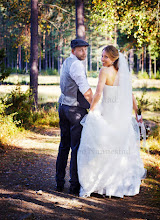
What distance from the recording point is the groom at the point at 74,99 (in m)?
4.44

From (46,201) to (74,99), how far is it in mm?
1521

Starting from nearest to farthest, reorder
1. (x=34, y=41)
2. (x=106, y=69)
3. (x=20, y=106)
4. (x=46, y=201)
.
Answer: (x=46, y=201) → (x=106, y=69) → (x=20, y=106) → (x=34, y=41)

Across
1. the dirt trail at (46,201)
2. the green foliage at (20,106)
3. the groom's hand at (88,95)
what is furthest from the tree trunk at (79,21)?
the groom's hand at (88,95)

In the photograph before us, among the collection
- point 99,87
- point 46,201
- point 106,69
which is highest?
point 106,69

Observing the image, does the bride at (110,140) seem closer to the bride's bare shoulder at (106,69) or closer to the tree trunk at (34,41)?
the bride's bare shoulder at (106,69)

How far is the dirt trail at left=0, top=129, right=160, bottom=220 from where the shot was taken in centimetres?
374

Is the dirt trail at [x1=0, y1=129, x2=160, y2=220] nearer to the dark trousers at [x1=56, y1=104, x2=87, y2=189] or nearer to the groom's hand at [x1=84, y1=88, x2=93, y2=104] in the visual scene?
the dark trousers at [x1=56, y1=104, x2=87, y2=189]

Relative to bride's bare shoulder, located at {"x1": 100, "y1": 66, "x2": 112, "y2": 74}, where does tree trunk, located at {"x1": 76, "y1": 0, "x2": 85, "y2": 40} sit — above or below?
above

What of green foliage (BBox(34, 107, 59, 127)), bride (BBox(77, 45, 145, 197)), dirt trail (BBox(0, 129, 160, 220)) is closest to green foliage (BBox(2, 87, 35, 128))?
green foliage (BBox(34, 107, 59, 127))

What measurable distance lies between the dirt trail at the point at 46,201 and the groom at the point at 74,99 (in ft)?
1.42

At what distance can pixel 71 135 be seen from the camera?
4707 millimetres

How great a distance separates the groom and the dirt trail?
0.43m

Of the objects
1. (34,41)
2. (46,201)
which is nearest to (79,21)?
(34,41)

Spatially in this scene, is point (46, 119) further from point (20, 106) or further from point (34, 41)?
point (34, 41)
